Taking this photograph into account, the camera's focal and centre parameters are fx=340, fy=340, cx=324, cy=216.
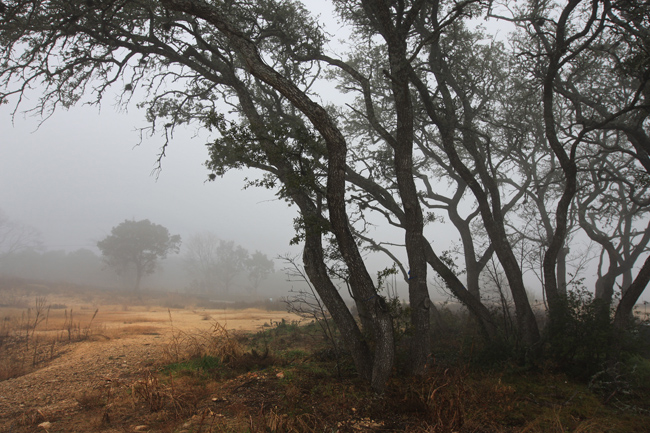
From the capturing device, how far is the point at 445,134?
28.5ft

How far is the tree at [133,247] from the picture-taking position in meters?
42.5

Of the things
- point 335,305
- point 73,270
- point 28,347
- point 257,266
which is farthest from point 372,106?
point 73,270

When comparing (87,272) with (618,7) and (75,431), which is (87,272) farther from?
(618,7)

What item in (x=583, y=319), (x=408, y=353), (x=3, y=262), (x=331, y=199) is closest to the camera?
(x=331, y=199)

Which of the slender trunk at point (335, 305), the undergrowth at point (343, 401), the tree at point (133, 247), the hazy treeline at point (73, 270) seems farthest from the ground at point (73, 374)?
the hazy treeline at point (73, 270)

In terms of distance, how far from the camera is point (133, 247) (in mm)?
42594

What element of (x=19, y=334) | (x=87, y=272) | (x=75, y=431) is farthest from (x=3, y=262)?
(x=75, y=431)

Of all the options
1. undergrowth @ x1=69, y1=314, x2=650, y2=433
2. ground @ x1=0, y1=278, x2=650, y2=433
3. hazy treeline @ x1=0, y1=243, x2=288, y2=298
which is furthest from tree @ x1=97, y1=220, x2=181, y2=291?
undergrowth @ x1=69, y1=314, x2=650, y2=433

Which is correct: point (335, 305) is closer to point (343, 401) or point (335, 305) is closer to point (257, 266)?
point (343, 401)

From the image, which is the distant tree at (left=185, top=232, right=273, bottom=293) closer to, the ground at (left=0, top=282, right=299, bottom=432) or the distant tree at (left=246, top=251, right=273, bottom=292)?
the distant tree at (left=246, top=251, right=273, bottom=292)

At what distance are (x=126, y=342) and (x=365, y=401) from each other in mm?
7406

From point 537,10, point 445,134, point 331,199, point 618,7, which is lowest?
point 331,199

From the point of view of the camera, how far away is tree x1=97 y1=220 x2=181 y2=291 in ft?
139

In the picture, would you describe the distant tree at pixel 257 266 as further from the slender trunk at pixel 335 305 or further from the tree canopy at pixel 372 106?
the slender trunk at pixel 335 305
